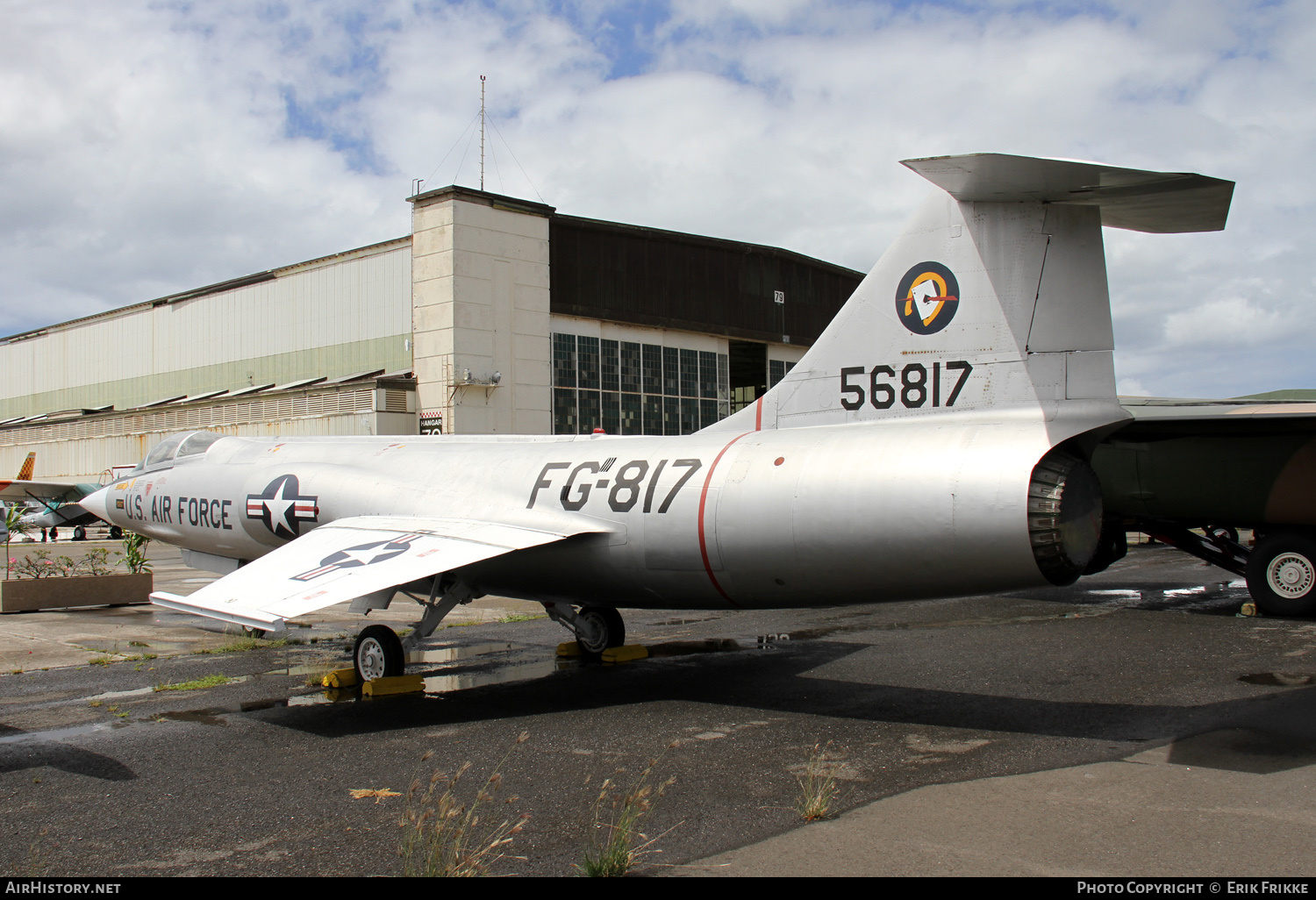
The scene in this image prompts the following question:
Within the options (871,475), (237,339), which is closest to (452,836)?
(871,475)

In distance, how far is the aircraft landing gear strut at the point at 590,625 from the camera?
10.5 meters

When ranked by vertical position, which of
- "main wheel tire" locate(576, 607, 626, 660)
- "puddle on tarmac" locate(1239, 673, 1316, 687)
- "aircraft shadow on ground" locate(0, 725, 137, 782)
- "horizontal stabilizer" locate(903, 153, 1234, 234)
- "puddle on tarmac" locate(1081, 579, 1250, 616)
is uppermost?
"horizontal stabilizer" locate(903, 153, 1234, 234)

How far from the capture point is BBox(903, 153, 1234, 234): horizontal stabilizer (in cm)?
615

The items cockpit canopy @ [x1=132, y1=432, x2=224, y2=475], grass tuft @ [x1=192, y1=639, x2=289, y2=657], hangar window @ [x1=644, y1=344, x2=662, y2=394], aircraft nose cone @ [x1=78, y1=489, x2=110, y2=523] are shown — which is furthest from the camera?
hangar window @ [x1=644, y1=344, x2=662, y2=394]

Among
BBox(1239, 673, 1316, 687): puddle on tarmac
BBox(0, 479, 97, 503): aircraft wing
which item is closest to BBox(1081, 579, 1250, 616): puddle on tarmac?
BBox(1239, 673, 1316, 687): puddle on tarmac

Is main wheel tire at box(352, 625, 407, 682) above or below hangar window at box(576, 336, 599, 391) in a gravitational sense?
below

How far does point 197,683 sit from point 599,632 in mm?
4082

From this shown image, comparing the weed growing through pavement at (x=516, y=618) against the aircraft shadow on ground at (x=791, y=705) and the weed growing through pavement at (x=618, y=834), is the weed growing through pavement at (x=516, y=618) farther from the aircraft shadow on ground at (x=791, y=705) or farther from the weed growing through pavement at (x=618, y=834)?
the weed growing through pavement at (x=618, y=834)

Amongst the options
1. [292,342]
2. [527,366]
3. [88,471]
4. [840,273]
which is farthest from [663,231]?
[88,471]

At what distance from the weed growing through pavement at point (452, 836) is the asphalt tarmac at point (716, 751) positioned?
0.10 m

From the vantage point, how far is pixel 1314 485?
1236 centimetres

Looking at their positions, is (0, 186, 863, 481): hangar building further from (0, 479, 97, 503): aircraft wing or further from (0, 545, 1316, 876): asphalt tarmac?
(0, 545, 1316, 876): asphalt tarmac

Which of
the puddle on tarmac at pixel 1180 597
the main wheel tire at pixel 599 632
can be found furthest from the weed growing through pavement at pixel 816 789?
the puddle on tarmac at pixel 1180 597

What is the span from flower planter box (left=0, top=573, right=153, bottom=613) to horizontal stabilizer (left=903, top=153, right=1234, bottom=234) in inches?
556
